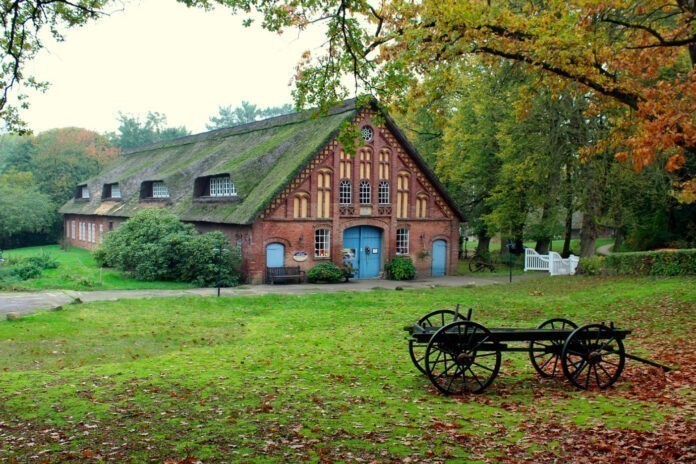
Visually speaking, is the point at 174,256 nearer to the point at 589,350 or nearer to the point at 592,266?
the point at 592,266

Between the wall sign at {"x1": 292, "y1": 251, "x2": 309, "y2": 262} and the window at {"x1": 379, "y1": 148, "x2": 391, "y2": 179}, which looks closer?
the wall sign at {"x1": 292, "y1": 251, "x2": 309, "y2": 262}

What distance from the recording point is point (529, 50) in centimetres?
1427

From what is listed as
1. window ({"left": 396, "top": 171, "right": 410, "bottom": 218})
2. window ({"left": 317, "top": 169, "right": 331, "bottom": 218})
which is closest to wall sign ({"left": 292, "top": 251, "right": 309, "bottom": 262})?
window ({"left": 317, "top": 169, "right": 331, "bottom": 218})

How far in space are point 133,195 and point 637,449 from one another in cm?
3979

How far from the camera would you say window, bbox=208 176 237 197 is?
3273 centimetres

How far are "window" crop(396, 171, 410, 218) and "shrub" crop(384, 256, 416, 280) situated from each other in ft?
7.86

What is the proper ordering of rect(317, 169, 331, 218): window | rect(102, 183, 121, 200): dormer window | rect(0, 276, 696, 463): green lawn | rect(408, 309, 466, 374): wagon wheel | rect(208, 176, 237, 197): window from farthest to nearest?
1. rect(102, 183, 121, 200): dormer window
2. rect(208, 176, 237, 197): window
3. rect(317, 169, 331, 218): window
4. rect(408, 309, 466, 374): wagon wheel
5. rect(0, 276, 696, 463): green lawn

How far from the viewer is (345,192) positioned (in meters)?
32.1

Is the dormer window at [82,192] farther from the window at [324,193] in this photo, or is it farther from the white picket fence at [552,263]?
the white picket fence at [552,263]

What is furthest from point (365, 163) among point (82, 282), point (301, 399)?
point (301, 399)

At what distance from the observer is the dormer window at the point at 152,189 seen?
39.8 meters

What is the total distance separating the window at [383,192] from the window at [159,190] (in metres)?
13.3

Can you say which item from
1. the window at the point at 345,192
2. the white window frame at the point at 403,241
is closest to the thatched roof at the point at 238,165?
the window at the point at 345,192

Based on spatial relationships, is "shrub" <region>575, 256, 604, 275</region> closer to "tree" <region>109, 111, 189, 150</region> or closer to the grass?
the grass
